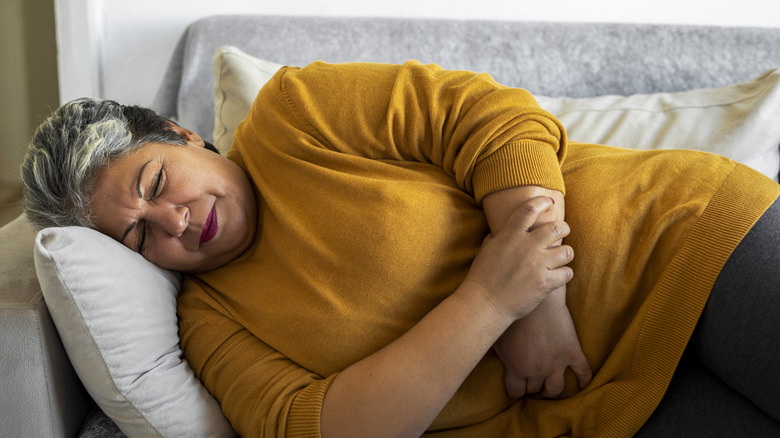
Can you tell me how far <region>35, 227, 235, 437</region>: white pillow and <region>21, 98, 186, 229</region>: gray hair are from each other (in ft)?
0.35

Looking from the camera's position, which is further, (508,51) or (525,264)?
(508,51)

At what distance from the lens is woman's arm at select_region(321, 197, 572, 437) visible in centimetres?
88

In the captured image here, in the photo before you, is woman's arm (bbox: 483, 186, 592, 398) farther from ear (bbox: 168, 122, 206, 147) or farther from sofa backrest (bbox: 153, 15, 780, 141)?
sofa backrest (bbox: 153, 15, 780, 141)

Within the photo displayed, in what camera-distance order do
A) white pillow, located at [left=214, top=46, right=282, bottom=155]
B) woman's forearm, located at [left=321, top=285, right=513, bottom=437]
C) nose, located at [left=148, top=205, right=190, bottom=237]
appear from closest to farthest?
woman's forearm, located at [left=321, top=285, right=513, bottom=437], nose, located at [left=148, top=205, right=190, bottom=237], white pillow, located at [left=214, top=46, right=282, bottom=155]

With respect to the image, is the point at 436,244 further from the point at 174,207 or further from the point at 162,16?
the point at 162,16

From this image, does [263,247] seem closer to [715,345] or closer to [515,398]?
[515,398]

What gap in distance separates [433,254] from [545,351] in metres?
0.22

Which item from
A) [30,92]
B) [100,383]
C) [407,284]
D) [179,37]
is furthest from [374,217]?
[30,92]

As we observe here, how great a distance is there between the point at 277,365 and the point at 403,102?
18.4 inches

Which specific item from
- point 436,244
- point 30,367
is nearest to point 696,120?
point 436,244

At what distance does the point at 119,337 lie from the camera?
0.91 meters

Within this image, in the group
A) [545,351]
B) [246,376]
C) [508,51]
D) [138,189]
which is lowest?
[246,376]

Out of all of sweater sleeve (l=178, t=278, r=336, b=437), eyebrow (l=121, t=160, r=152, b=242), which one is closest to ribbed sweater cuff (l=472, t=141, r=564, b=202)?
sweater sleeve (l=178, t=278, r=336, b=437)

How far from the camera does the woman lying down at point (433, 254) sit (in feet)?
2.93
